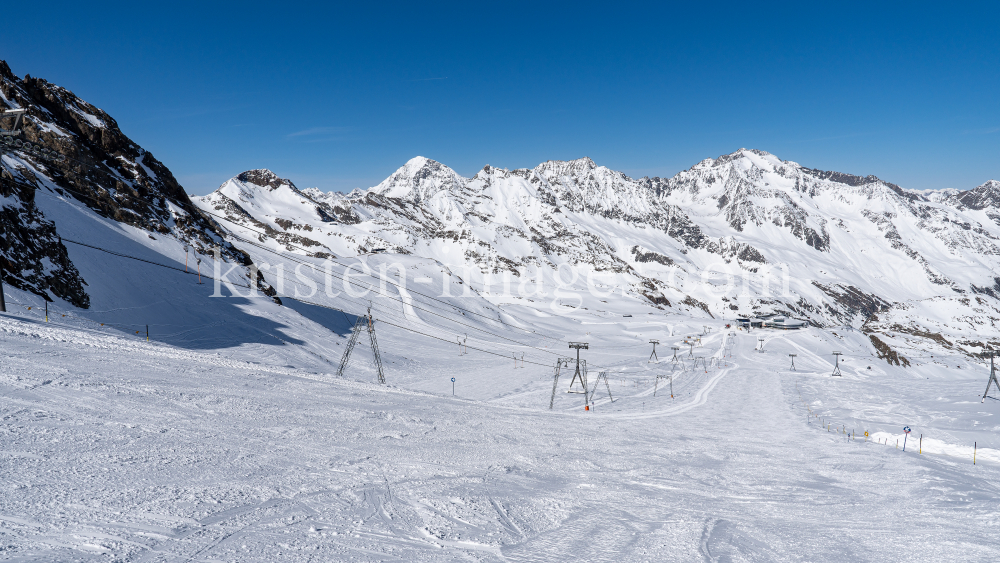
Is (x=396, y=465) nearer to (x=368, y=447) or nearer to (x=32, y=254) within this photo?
(x=368, y=447)

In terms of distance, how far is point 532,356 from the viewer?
199 ft

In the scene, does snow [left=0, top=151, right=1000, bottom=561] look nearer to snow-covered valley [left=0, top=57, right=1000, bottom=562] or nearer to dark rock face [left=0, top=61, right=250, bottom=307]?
snow-covered valley [left=0, top=57, right=1000, bottom=562]

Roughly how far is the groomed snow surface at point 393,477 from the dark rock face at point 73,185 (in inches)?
256

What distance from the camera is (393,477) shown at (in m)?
10.8

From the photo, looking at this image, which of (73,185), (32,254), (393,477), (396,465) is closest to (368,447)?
(396,465)

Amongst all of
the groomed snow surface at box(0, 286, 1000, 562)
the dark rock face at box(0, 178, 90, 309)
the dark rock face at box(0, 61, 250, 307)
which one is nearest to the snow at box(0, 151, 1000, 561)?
the groomed snow surface at box(0, 286, 1000, 562)

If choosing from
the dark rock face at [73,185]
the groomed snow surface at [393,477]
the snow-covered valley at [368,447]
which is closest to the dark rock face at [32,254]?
the dark rock face at [73,185]

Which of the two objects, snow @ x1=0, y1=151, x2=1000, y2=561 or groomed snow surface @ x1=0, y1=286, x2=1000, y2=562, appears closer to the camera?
groomed snow surface @ x1=0, y1=286, x2=1000, y2=562

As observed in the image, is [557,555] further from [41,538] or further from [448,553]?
[41,538]

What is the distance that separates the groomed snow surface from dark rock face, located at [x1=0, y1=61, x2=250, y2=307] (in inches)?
256

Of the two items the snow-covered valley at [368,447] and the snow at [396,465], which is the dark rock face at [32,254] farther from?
the snow at [396,465]

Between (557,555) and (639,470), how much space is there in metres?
7.54

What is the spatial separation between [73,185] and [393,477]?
201ft

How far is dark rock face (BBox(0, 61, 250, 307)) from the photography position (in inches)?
1224
